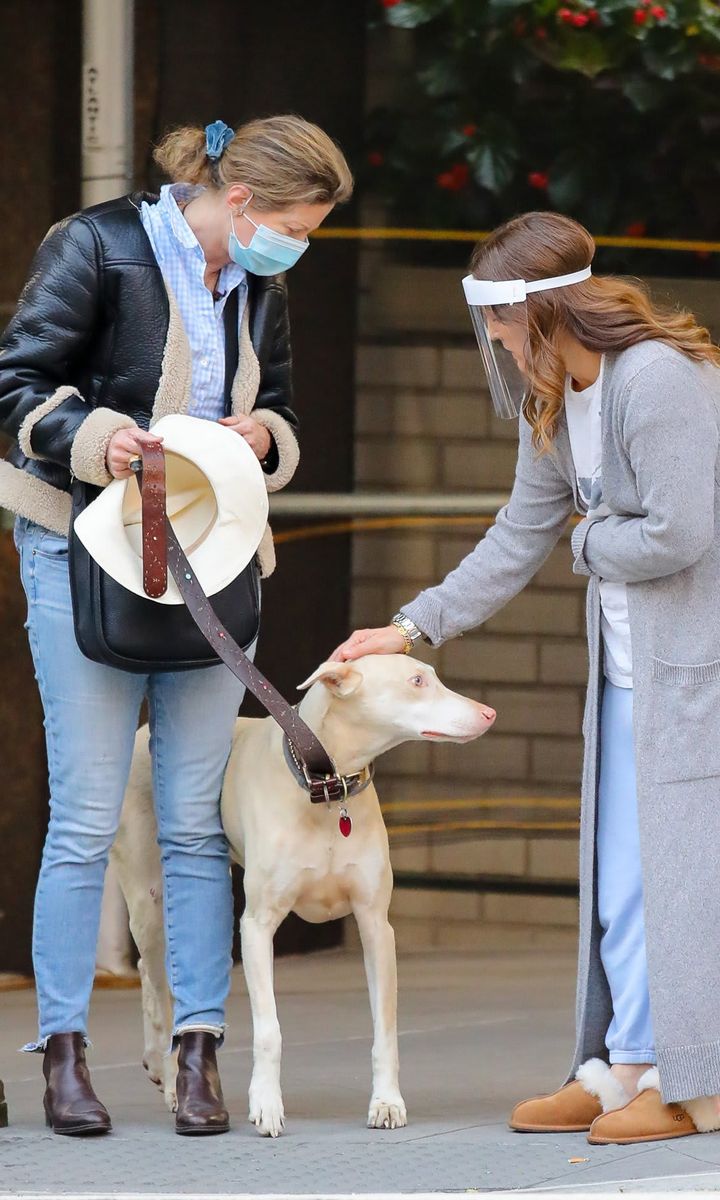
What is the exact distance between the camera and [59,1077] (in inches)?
138

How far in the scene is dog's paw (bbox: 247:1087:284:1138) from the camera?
3.55m

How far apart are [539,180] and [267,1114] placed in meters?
3.52

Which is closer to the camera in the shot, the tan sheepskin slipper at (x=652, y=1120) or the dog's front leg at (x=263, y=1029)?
the tan sheepskin slipper at (x=652, y=1120)

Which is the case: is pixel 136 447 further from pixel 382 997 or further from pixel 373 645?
pixel 382 997

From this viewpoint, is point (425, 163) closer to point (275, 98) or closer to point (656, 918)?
point (275, 98)

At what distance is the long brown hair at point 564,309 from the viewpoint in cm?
338

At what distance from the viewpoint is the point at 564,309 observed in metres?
3.40

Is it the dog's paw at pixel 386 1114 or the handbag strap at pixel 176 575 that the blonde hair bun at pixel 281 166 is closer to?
the handbag strap at pixel 176 575

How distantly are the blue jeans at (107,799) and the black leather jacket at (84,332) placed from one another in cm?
28

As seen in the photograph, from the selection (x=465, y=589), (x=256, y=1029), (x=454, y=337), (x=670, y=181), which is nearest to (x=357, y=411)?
(x=454, y=337)

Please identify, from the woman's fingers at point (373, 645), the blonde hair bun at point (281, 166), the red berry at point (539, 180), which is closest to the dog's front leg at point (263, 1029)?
the woman's fingers at point (373, 645)

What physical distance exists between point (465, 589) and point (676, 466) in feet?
2.32

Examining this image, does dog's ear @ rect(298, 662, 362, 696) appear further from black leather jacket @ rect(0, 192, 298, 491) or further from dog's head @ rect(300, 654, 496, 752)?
black leather jacket @ rect(0, 192, 298, 491)

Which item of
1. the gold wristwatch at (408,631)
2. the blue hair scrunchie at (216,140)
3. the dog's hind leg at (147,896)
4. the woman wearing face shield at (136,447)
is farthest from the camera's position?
the dog's hind leg at (147,896)
